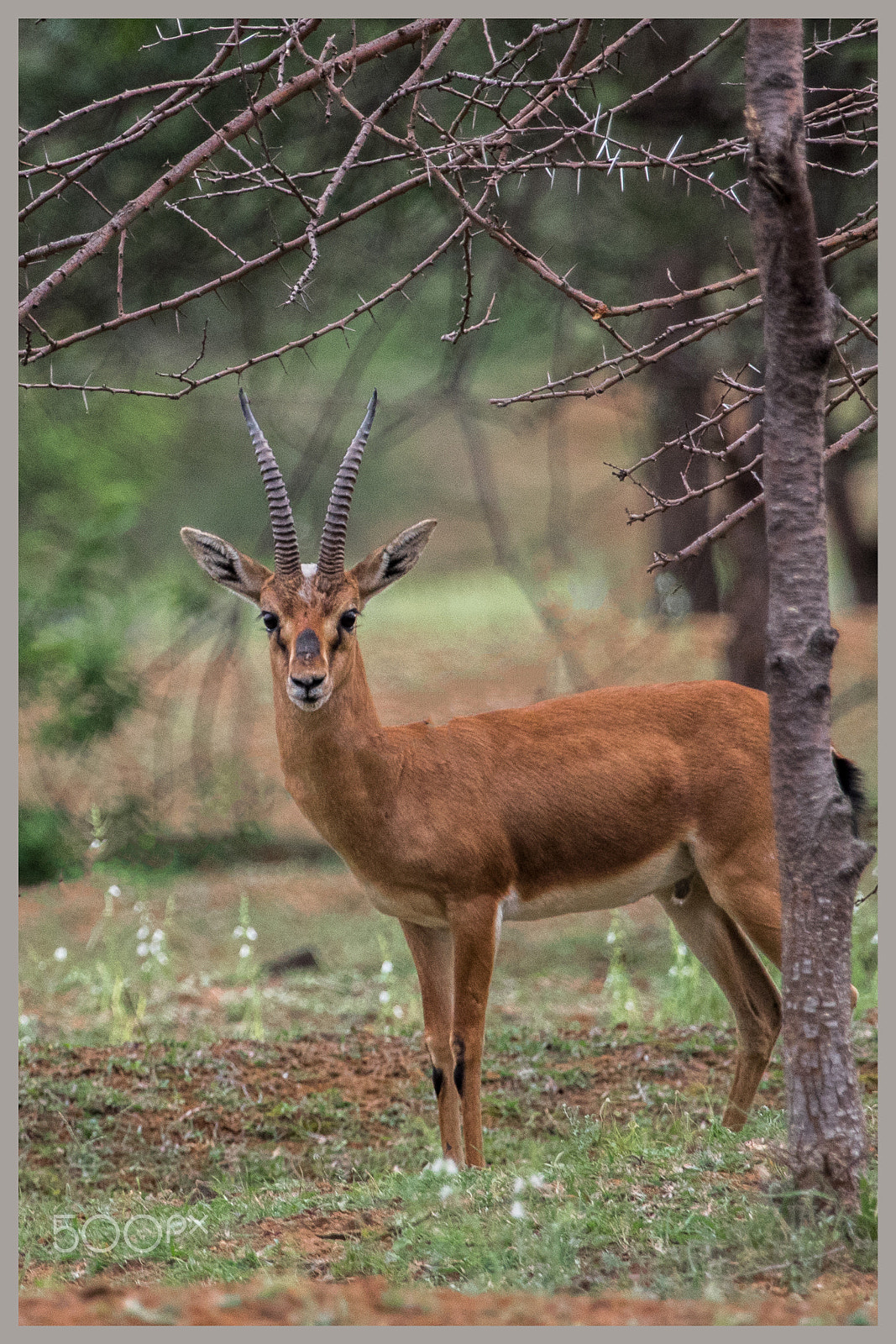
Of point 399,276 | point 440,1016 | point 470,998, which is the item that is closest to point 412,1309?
point 470,998

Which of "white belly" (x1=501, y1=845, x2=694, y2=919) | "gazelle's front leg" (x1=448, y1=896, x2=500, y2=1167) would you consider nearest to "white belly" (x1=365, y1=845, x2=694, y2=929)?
"white belly" (x1=501, y1=845, x2=694, y2=919)

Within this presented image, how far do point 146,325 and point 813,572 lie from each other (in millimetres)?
10085

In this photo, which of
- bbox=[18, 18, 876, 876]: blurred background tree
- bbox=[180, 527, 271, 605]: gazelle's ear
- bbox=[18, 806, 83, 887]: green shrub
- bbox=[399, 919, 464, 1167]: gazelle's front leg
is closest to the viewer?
bbox=[18, 18, 876, 876]: blurred background tree

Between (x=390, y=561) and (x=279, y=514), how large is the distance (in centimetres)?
56

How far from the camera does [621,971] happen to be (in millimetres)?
8500

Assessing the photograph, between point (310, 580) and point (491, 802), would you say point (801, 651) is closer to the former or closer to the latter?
point (491, 802)

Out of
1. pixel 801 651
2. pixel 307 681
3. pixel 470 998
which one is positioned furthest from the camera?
pixel 470 998

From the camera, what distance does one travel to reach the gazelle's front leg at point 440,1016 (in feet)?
18.6

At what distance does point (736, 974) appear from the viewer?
6.18 meters

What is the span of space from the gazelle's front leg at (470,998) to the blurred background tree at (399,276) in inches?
70.0

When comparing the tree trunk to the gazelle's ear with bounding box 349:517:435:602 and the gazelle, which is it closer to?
the gazelle

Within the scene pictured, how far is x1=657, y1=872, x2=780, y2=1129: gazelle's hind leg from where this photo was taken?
5.99 m

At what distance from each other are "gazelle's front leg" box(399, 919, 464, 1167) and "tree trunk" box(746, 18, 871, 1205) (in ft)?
6.82

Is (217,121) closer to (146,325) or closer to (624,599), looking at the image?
(146,325)
